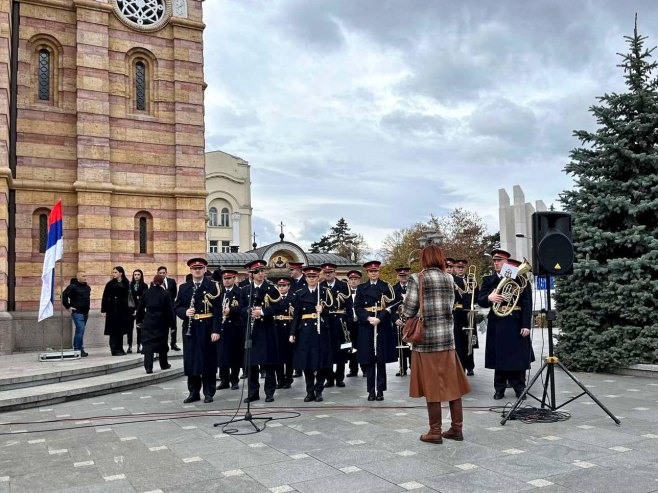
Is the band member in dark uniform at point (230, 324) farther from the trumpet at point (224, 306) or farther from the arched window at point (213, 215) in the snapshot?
the arched window at point (213, 215)

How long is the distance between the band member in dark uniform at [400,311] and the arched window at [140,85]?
35.4 ft

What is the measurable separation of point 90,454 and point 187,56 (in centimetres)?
1499

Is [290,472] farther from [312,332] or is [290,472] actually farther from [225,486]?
[312,332]

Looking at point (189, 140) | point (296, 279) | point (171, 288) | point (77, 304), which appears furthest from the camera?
point (189, 140)

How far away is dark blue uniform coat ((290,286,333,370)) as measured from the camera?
30.7 feet

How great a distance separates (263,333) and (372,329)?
5.68ft

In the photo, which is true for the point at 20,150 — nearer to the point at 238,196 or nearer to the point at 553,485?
the point at 553,485

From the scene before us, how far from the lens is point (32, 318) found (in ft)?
52.6

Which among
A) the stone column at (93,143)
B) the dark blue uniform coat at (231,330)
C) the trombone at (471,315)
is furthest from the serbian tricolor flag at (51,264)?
the trombone at (471,315)

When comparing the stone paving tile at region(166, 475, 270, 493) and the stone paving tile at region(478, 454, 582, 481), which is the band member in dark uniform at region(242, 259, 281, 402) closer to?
the stone paving tile at region(166, 475, 270, 493)

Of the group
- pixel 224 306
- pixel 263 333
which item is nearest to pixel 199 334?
pixel 224 306

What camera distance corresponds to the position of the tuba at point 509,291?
8.98m

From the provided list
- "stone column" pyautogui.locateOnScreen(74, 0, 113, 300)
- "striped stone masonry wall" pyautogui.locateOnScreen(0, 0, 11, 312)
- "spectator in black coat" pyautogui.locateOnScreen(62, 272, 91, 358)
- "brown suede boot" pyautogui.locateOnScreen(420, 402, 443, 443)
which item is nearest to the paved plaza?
"brown suede boot" pyautogui.locateOnScreen(420, 402, 443, 443)

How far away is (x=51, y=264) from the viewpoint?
42.5ft
